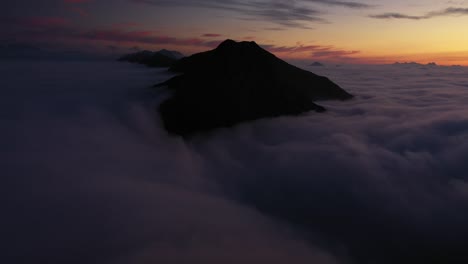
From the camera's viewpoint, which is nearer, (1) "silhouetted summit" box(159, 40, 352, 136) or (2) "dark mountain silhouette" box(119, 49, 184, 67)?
(1) "silhouetted summit" box(159, 40, 352, 136)

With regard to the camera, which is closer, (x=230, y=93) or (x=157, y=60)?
(x=230, y=93)

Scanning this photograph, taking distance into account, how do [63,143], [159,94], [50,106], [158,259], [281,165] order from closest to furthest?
[158,259] → [281,165] → [63,143] → [159,94] → [50,106]

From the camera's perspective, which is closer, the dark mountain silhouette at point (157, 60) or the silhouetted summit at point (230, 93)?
the silhouetted summit at point (230, 93)

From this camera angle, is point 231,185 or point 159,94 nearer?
point 231,185

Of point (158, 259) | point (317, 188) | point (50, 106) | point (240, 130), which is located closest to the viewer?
point (158, 259)

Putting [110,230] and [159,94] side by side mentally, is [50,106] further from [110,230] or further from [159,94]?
[110,230]

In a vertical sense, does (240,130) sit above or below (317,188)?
above

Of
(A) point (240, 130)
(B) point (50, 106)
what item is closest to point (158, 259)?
(A) point (240, 130)
